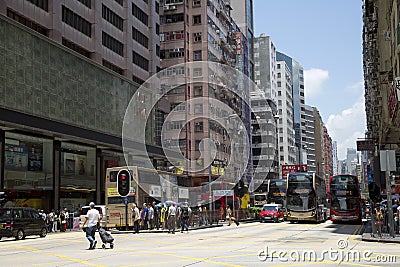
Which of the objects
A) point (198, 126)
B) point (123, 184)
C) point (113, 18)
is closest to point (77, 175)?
point (113, 18)

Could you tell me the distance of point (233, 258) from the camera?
16.5 meters

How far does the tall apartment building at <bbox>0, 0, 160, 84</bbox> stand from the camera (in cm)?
4534

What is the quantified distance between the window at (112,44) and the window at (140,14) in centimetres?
620

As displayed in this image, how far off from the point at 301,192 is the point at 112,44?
88.9 feet

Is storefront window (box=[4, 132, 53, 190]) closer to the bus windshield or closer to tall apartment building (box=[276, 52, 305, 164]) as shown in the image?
the bus windshield

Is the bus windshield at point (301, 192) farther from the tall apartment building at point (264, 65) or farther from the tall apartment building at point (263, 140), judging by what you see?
the tall apartment building at point (264, 65)

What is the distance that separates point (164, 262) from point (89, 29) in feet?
137

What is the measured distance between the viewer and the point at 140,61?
66.1 m

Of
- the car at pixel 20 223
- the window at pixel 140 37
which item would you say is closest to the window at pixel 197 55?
the window at pixel 140 37

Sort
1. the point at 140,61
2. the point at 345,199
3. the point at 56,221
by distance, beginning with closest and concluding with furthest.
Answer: the point at 56,221 → the point at 345,199 → the point at 140,61

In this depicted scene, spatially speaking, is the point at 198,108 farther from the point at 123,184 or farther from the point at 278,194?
the point at 123,184

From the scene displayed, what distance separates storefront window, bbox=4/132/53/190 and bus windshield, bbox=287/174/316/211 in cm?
2055

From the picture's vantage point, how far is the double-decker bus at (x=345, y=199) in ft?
146

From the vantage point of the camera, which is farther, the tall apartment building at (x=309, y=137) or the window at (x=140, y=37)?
the tall apartment building at (x=309, y=137)
